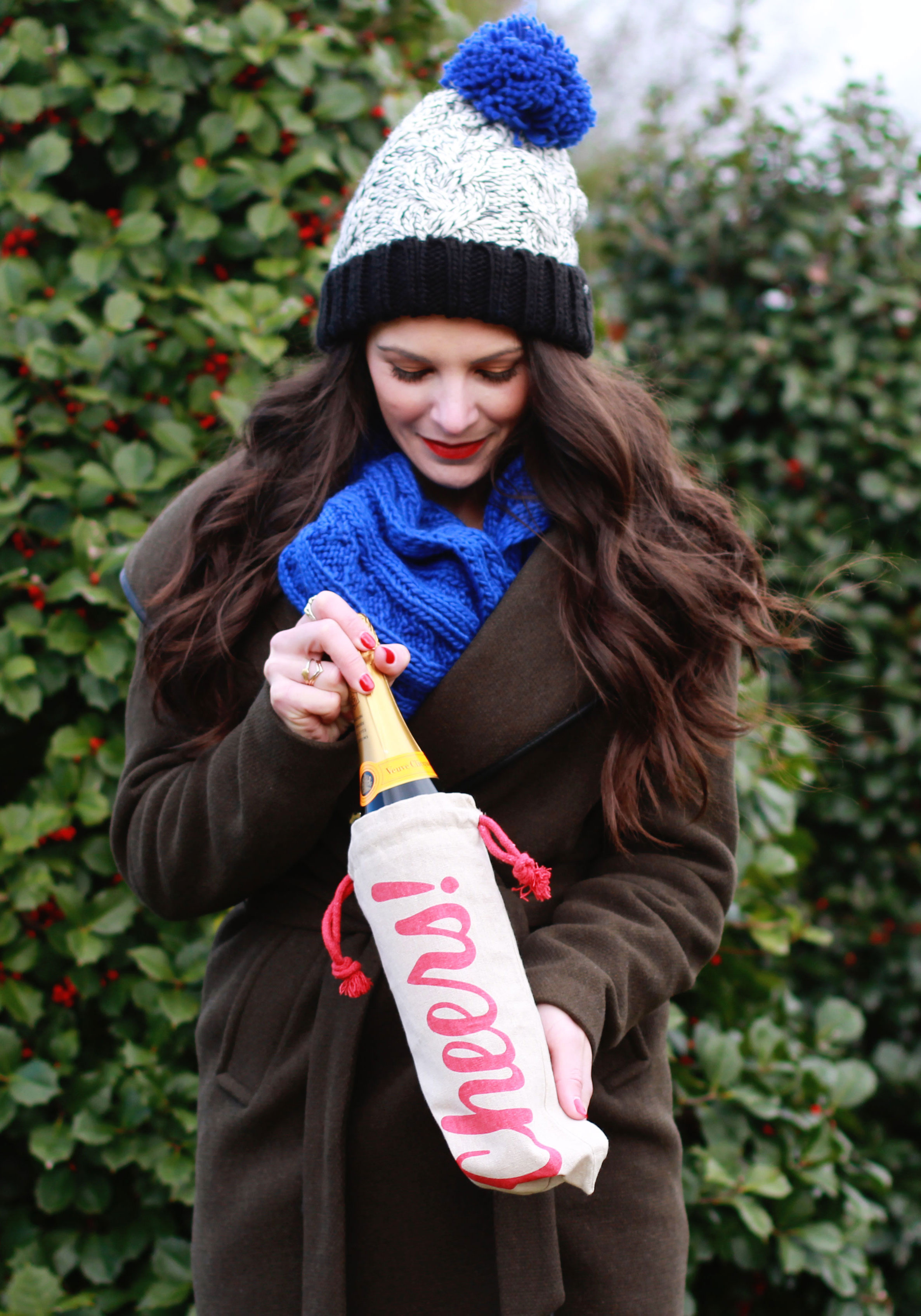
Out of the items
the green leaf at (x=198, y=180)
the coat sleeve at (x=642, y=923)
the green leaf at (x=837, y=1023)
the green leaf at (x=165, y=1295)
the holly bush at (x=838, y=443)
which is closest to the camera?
the coat sleeve at (x=642, y=923)

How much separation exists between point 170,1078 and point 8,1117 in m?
0.32

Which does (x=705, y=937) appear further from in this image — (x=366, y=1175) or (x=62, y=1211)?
(x=62, y=1211)

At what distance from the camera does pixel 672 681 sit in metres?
1.50

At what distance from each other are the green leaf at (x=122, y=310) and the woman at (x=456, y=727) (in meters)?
0.64

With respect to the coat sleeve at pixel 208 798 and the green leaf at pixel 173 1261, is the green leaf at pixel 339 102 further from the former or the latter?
the green leaf at pixel 173 1261

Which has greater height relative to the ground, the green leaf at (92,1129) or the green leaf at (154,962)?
the green leaf at (154,962)

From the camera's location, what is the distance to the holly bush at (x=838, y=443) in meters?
3.20

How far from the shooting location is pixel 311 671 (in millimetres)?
1206

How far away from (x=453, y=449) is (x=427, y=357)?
0.13 meters

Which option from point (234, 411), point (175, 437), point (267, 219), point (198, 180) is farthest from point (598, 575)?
point (198, 180)

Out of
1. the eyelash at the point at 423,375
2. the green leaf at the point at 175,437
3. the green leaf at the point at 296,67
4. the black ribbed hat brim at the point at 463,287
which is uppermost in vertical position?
the green leaf at the point at 296,67

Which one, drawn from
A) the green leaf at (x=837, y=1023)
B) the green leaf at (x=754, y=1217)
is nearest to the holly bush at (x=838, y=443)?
the green leaf at (x=837, y=1023)

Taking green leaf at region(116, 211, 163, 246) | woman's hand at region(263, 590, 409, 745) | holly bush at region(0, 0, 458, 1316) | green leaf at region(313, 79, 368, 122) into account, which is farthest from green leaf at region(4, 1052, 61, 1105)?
Result: green leaf at region(313, 79, 368, 122)

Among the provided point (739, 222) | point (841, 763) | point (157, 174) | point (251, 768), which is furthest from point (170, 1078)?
point (739, 222)
